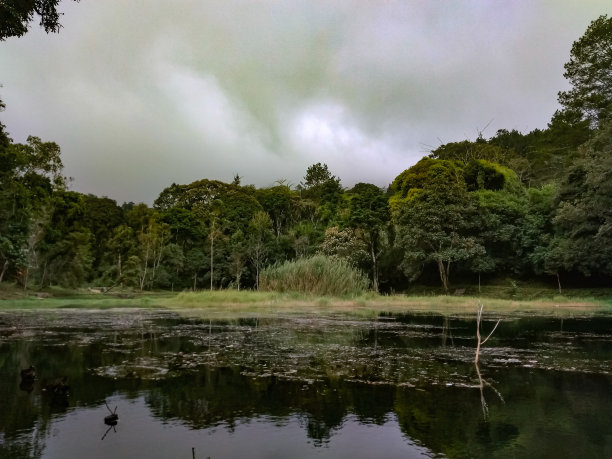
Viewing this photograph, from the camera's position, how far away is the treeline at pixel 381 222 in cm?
3459

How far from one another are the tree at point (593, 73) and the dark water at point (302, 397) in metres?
31.9

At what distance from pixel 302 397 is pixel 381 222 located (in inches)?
1627

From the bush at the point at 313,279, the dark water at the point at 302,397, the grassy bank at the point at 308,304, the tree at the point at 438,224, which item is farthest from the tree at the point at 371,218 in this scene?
the dark water at the point at 302,397

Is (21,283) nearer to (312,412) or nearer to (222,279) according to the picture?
(222,279)

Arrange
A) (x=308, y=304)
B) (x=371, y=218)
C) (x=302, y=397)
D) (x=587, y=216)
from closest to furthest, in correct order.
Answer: (x=302, y=397) < (x=308, y=304) < (x=587, y=216) < (x=371, y=218)

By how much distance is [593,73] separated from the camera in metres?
39.5

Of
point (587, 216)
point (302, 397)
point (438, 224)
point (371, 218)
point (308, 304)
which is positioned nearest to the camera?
point (302, 397)

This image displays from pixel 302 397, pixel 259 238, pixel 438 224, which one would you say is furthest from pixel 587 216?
pixel 302 397

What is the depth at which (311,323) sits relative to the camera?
19.5 m

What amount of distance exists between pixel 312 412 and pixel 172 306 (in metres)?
24.7

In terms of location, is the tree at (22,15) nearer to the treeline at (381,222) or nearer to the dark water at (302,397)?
the dark water at (302,397)

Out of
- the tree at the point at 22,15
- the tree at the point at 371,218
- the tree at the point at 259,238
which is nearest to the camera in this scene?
the tree at the point at 22,15

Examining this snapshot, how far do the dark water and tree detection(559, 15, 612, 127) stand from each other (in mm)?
31949

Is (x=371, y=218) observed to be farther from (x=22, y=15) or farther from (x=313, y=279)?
(x=22, y=15)
